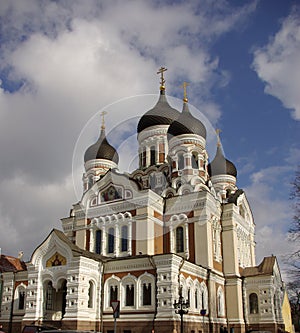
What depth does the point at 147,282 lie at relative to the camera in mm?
23406

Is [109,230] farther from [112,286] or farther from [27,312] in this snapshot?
[27,312]

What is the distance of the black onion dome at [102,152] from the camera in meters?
37.7

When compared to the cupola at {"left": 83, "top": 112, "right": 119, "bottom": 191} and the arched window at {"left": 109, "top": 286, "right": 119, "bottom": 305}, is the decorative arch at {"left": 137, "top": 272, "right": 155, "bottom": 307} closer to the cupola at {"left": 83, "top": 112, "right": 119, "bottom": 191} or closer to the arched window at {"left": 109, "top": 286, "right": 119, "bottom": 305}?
the arched window at {"left": 109, "top": 286, "right": 119, "bottom": 305}

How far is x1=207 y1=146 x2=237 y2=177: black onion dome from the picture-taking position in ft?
134

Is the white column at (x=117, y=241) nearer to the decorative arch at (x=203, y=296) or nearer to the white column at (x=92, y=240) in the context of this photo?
the white column at (x=92, y=240)

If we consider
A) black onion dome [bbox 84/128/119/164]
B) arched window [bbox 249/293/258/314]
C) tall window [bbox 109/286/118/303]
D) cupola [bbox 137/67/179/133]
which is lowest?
arched window [bbox 249/293/258/314]

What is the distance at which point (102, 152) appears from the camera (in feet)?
124

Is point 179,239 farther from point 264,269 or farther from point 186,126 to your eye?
point 186,126

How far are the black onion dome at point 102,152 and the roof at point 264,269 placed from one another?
15.1 meters

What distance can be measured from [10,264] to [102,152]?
12.4 meters

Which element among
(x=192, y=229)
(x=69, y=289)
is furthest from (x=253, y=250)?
(x=69, y=289)

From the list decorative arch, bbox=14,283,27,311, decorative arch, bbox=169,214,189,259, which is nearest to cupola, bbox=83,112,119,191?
Result: decorative arch, bbox=169,214,189,259

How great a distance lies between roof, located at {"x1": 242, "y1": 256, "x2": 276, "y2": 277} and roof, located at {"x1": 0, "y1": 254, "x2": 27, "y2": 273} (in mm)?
18126

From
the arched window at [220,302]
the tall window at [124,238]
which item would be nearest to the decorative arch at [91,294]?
the tall window at [124,238]
